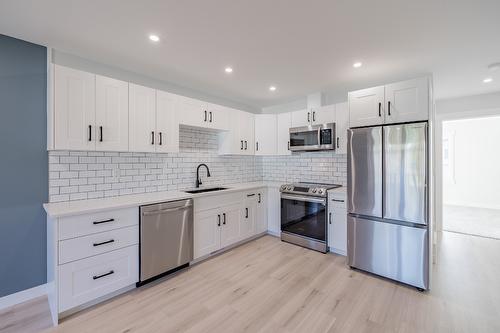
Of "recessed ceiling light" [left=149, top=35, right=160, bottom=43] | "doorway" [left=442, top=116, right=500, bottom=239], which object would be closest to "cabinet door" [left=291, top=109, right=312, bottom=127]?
"recessed ceiling light" [left=149, top=35, right=160, bottom=43]

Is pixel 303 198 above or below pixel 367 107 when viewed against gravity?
below

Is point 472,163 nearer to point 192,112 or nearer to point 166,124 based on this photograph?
point 192,112

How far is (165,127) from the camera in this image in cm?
305

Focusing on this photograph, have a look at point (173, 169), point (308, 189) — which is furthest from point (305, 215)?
point (173, 169)

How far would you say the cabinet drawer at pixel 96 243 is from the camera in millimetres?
2037

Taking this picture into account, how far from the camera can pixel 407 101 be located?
2.62 meters

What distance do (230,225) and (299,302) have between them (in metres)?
1.57

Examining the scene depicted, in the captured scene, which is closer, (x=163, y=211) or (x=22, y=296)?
(x=22, y=296)

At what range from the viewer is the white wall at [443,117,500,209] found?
6246 millimetres

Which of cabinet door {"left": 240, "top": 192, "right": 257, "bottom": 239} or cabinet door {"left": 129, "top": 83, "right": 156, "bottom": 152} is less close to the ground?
cabinet door {"left": 129, "top": 83, "right": 156, "bottom": 152}

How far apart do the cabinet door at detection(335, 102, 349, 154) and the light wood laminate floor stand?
66.2 inches

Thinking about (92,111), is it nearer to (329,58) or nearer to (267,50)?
(267,50)

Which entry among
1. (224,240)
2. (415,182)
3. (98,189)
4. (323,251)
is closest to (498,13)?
(415,182)

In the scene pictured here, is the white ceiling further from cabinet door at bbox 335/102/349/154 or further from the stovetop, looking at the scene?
the stovetop
